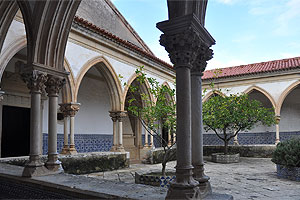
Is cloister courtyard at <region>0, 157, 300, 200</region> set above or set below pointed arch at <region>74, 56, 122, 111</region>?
below

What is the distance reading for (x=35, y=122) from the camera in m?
4.89

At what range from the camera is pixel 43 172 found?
15.7 feet

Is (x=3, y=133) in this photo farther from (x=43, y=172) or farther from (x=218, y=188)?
A: (x=218, y=188)

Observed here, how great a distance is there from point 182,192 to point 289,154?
19.7ft

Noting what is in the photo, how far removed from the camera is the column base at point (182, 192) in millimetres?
2826

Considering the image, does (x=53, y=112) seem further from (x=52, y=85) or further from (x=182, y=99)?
(x=182, y=99)

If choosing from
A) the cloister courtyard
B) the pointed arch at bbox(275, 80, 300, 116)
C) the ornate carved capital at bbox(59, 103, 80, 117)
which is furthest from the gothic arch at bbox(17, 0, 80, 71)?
the pointed arch at bbox(275, 80, 300, 116)

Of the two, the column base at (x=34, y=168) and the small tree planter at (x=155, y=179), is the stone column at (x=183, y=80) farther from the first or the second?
the small tree planter at (x=155, y=179)

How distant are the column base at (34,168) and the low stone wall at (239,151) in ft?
25.8

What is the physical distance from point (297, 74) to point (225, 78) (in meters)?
3.84

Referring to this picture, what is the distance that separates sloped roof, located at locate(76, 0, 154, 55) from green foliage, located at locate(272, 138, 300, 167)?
8.75 m

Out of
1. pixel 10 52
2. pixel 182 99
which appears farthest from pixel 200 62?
pixel 10 52

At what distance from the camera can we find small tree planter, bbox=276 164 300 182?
750cm

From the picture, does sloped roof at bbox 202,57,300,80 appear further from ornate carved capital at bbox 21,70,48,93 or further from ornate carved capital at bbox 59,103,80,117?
ornate carved capital at bbox 21,70,48,93
